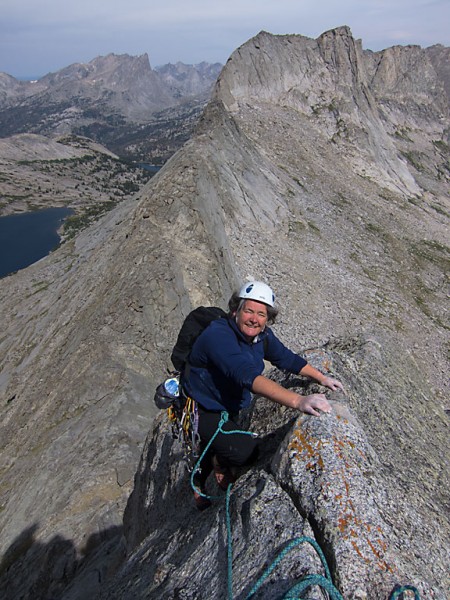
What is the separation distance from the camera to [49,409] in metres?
20.3

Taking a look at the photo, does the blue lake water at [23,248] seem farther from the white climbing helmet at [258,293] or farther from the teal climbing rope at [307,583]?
the teal climbing rope at [307,583]

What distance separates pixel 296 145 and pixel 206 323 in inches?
2182

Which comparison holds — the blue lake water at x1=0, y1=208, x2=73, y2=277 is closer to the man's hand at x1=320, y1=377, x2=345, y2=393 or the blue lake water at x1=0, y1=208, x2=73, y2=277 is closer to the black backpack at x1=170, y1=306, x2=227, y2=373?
the black backpack at x1=170, y1=306, x2=227, y2=373

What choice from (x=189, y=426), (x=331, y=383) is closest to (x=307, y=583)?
(x=189, y=426)

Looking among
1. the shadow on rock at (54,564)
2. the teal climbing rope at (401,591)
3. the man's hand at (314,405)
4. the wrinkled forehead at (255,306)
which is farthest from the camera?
the shadow on rock at (54,564)

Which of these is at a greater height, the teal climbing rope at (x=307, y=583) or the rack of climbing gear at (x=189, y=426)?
the teal climbing rope at (x=307, y=583)

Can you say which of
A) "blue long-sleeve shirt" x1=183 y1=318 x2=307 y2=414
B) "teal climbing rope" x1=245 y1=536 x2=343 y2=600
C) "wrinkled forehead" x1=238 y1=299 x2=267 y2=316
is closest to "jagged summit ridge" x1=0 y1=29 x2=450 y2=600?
"teal climbing rope" x1=245 y1=536 x2=343 y2=600

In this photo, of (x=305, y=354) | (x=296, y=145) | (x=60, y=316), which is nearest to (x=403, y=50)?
(x=296, y=145)

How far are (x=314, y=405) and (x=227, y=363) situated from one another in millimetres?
1477

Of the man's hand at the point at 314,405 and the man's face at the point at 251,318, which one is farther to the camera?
the man's face at the point at 251,318

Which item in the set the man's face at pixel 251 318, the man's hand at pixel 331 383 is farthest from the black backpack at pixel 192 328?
the man's hand at pixel 331 383

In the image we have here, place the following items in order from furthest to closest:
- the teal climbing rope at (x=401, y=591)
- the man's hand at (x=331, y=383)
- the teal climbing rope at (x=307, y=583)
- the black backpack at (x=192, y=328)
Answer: the man's hand at (x=331, y=383), the black backpack at (x=192, y=328), the teal climbing rope at (x=401, y=591), the teal climbing rope at (x=307, y=583)

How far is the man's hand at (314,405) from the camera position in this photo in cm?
646

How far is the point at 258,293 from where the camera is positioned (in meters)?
6.57
